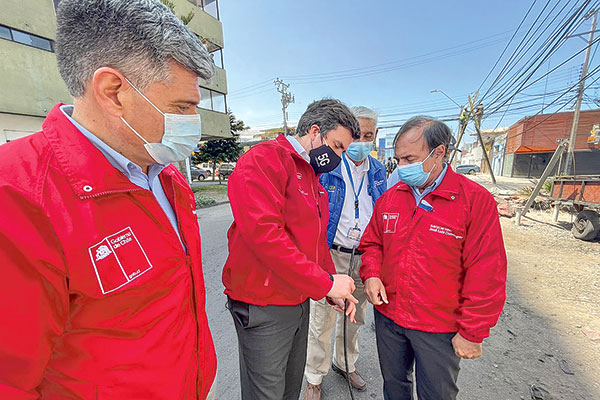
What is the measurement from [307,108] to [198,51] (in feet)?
2.94

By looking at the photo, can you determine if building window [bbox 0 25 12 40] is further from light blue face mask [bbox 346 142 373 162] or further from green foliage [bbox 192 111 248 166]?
light blue face mask [bbox 346 142 373 162]

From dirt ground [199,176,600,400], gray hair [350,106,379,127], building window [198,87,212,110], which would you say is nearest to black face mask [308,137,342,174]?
gray hair [350,106,379,127]

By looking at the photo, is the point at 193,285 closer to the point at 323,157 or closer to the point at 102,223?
the point at 102,223

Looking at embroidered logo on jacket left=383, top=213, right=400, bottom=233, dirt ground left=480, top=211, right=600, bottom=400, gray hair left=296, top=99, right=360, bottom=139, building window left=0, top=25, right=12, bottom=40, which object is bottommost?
dirt ground left=480, top=211, right=600, bottom=400

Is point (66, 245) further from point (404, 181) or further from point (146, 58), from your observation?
point (404, 181)

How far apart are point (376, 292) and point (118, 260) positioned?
1.34 meters

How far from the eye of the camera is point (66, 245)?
669mm

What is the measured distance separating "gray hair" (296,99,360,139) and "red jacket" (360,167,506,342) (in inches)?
24.7

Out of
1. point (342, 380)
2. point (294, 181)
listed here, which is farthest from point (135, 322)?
point (342, 380)

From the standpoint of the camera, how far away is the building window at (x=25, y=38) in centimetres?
842

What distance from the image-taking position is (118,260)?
784mm

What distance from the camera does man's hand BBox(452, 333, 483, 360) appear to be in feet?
4.38

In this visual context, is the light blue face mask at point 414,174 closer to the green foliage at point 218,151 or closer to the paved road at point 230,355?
the paved road at point 230,355

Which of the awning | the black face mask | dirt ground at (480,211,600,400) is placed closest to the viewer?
the black face mask
